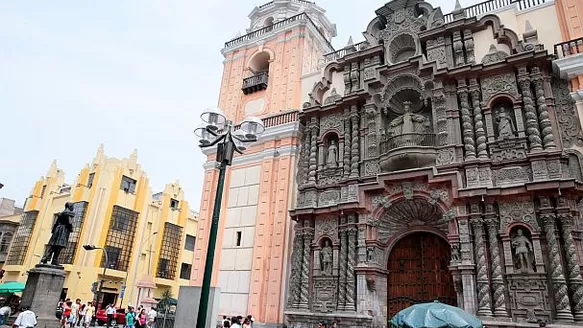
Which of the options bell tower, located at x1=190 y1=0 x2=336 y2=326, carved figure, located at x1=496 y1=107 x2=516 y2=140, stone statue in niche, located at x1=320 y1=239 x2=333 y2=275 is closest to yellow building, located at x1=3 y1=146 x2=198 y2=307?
bell tower, located at x1=190 y1=0 x2=336 y2=326

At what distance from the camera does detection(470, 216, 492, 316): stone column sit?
959cm

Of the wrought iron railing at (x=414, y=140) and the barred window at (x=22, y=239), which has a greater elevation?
the wrought iron railing at (x=414, y=140)

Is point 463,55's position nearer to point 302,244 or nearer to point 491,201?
point 491,201

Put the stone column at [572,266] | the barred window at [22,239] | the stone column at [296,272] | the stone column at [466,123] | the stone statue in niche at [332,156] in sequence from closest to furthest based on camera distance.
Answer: the stone column at [572,266] → the stone column at [466,123] → the stone column at [296,272] → the stone statue in niche at [332,156] → the barred window at [22,239]

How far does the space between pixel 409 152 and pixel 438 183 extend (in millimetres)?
1237

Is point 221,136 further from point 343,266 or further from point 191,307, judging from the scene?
point 343,266

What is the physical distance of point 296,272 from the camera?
13.0 meters

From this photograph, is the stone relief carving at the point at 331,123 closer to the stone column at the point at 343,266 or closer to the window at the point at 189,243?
the stone column at the point at 343,266

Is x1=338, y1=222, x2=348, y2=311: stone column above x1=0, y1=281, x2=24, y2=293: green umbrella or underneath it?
above

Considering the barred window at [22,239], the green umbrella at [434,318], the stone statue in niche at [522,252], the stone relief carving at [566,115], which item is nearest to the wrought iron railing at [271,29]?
the stone relief carving at [566,115]

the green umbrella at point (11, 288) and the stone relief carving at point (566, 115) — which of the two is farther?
the green umbrella at point (11, 288)

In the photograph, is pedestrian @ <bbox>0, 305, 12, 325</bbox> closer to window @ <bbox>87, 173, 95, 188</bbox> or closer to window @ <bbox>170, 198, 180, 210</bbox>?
window @ <bbox>87, 173, 95, 188</bbox>

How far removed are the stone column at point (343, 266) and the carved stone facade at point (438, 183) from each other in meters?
0.03

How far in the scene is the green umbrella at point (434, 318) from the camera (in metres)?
6.23
